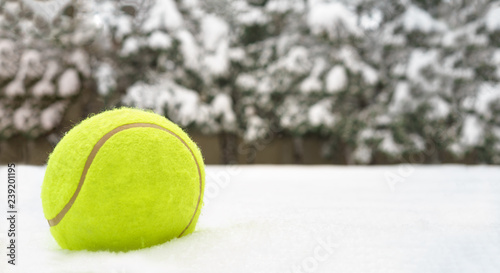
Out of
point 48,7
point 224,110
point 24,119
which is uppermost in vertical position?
point 48,7

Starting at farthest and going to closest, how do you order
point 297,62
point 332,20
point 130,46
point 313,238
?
point 297,62
point 130,46
point 332,20
point 313,238

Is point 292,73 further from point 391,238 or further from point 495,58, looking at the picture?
point 391,238

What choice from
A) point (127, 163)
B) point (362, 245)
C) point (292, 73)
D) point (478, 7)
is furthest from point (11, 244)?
point (478, 7)

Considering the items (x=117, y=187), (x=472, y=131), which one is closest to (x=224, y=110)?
(x=472, y=131)

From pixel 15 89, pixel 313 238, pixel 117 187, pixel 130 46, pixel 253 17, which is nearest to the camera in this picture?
pixel 117 187

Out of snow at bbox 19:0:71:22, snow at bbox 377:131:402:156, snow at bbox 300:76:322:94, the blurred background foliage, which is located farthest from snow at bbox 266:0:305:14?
snow at bbox 19:0:71:22

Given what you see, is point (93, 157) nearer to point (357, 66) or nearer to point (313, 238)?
→ point (313, 238)

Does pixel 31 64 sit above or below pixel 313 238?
below
